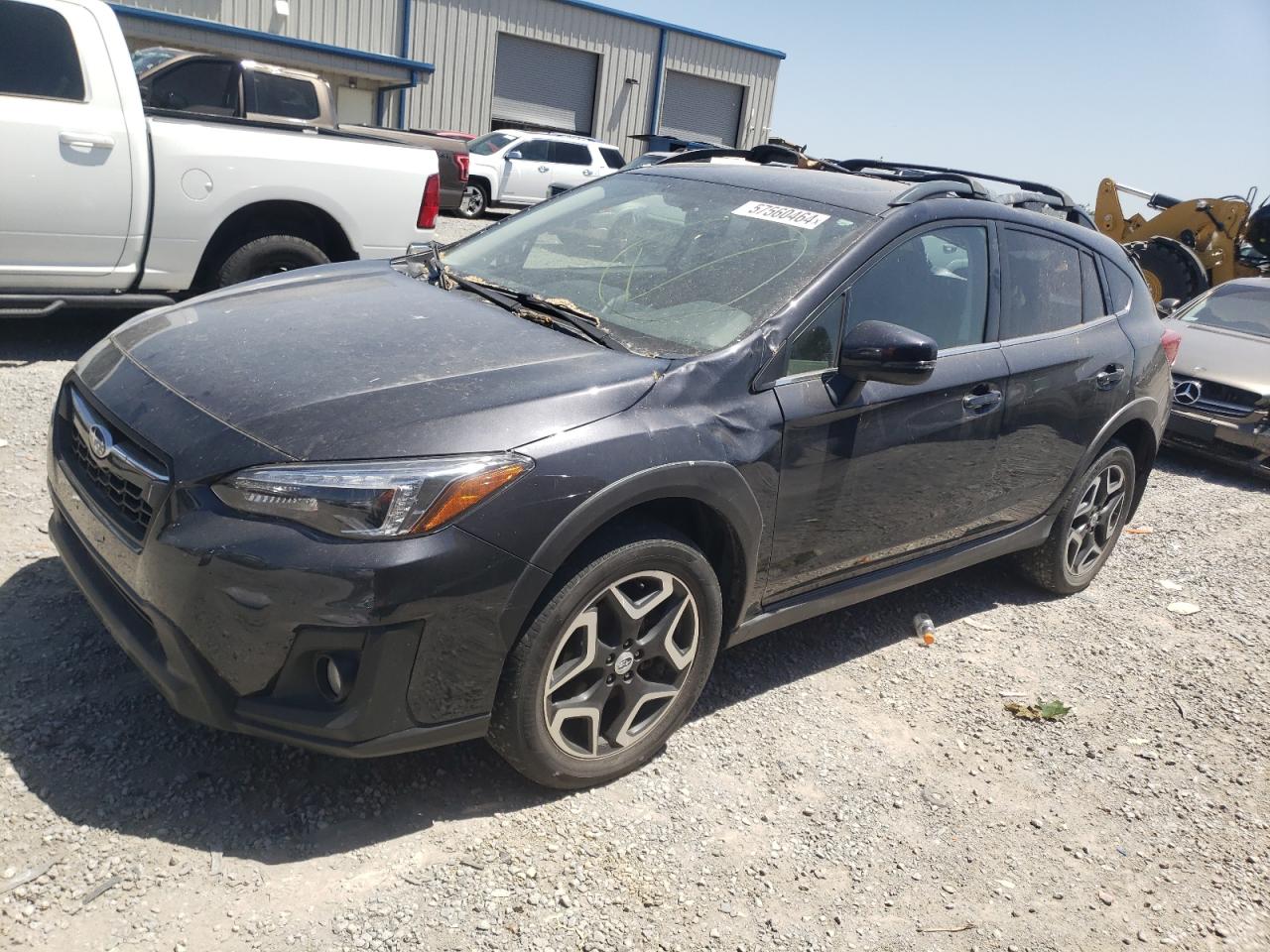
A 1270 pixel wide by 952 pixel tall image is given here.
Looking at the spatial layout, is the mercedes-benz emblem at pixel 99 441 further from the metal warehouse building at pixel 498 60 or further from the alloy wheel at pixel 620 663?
the metal warehouse building at pixel 498 60

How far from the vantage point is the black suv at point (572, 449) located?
8.29 feet

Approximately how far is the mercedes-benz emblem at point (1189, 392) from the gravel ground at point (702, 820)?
4.51m

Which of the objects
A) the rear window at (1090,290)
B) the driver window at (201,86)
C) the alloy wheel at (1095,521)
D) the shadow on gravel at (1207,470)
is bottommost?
the shadow on gravel at (1207,470)

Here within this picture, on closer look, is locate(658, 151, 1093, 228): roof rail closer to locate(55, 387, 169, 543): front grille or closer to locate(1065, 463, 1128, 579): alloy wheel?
locate(1065, 463, 1128, 579): alloy wheel

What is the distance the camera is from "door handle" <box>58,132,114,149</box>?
19.0ft

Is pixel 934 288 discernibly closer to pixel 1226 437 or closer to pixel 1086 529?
pixel 1086 529

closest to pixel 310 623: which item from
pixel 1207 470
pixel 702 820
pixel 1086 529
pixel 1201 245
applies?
pixel 702 820

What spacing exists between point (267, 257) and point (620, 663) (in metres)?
4.65

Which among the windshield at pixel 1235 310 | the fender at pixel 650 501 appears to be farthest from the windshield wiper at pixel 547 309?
the windshield at pixel 1235 310

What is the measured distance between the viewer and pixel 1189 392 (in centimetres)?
827

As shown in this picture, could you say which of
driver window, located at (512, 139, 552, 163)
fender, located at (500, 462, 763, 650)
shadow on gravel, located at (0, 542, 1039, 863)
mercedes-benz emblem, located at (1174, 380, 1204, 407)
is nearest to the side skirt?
fender, located at (500, 462, 763, 650)

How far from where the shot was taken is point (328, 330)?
10.4ft

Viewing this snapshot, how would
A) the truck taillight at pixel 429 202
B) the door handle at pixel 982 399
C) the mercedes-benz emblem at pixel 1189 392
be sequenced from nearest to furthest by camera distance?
the door handle at pixel 982 399 < the truck taillight at pixel 429 202 < the mercedes-benz emblem at pixel 1189 392

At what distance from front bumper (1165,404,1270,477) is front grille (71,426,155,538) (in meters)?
7.59
